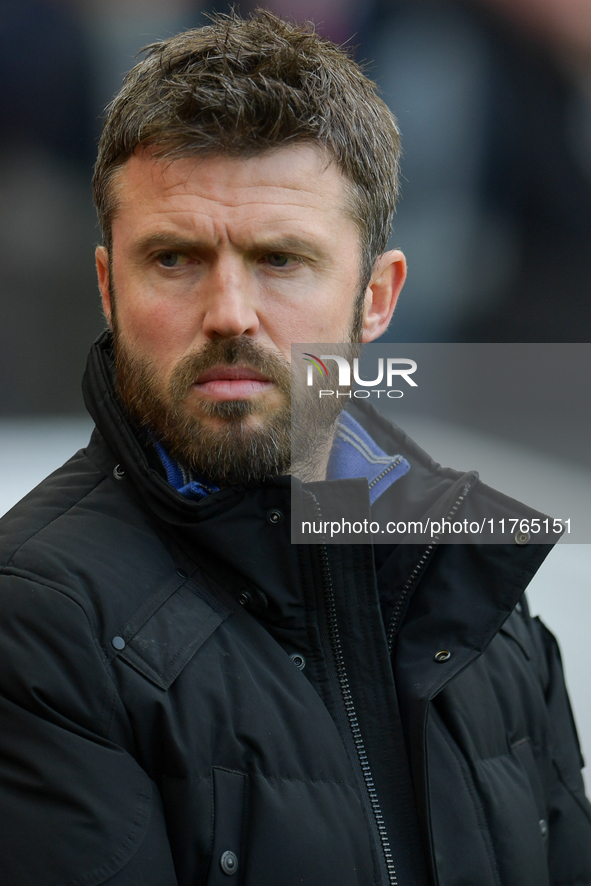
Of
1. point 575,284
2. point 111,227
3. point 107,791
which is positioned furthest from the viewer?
point 575,284

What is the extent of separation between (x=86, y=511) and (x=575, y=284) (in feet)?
6.56

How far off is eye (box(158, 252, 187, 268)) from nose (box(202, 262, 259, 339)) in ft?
0.16

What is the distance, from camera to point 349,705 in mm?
841

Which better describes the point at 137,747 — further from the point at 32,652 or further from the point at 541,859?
the point at 541,859

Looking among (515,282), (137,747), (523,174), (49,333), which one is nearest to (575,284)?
(515,282)

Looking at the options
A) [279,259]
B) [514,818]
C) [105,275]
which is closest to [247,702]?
[514,818]

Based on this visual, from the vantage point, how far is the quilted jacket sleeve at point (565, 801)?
1055 mm

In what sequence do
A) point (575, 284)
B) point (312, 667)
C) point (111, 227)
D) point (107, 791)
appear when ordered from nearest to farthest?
point (107, 791) < point (312, 667) < point (111, 227) < point (575, 284)

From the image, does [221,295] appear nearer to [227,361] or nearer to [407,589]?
[227,361]

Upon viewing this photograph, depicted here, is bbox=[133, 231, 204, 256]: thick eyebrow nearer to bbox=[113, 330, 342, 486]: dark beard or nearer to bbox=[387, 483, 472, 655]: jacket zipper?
bbox=[113, 330, 342, 486]: dark beard

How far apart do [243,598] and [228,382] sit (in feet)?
0.79

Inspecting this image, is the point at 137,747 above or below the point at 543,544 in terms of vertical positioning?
below

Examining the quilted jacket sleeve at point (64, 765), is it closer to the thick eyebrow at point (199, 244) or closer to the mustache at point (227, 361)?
the mustache at point (227, 361)

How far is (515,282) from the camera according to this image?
249 centimetres
